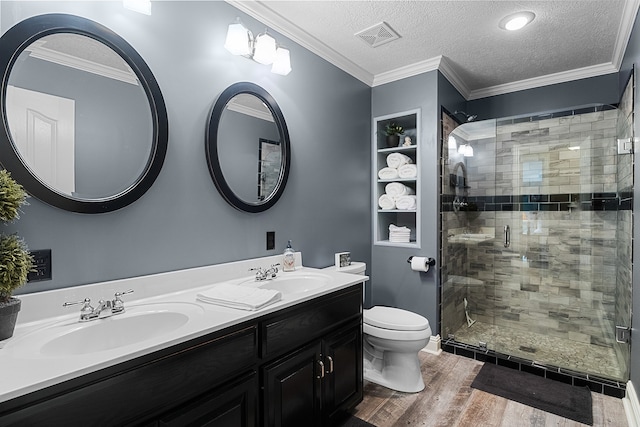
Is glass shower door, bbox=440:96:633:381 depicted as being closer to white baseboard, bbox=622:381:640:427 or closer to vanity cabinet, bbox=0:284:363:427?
white baseboard, bbox=622:381:640:427

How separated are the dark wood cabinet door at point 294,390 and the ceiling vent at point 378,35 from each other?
6.74 ft

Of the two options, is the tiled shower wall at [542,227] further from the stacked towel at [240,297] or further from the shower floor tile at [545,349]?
the stacked towel at [240,297]

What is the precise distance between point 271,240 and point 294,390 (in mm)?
920

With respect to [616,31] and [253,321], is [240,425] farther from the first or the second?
[616,31]

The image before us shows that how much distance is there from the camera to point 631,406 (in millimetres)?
1941

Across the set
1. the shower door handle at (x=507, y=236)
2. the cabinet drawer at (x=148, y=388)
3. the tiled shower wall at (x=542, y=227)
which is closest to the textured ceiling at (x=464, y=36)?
the tiled shower wall at (x=542, y=227)

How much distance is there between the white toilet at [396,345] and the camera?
212 centimetres

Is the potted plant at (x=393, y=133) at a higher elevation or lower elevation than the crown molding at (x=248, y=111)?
higher

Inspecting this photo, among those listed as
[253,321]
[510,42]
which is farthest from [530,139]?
[253,321]

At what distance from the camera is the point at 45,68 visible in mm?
1242

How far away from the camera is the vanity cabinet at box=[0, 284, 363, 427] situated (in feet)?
2.80

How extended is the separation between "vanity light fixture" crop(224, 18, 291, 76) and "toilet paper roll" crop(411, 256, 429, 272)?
1.81 m

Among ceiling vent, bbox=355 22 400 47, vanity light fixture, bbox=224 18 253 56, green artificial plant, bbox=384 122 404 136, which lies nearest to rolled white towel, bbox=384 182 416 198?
green artificial plant, bbox=384 122 404 136

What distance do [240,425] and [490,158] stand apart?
3.01 m
